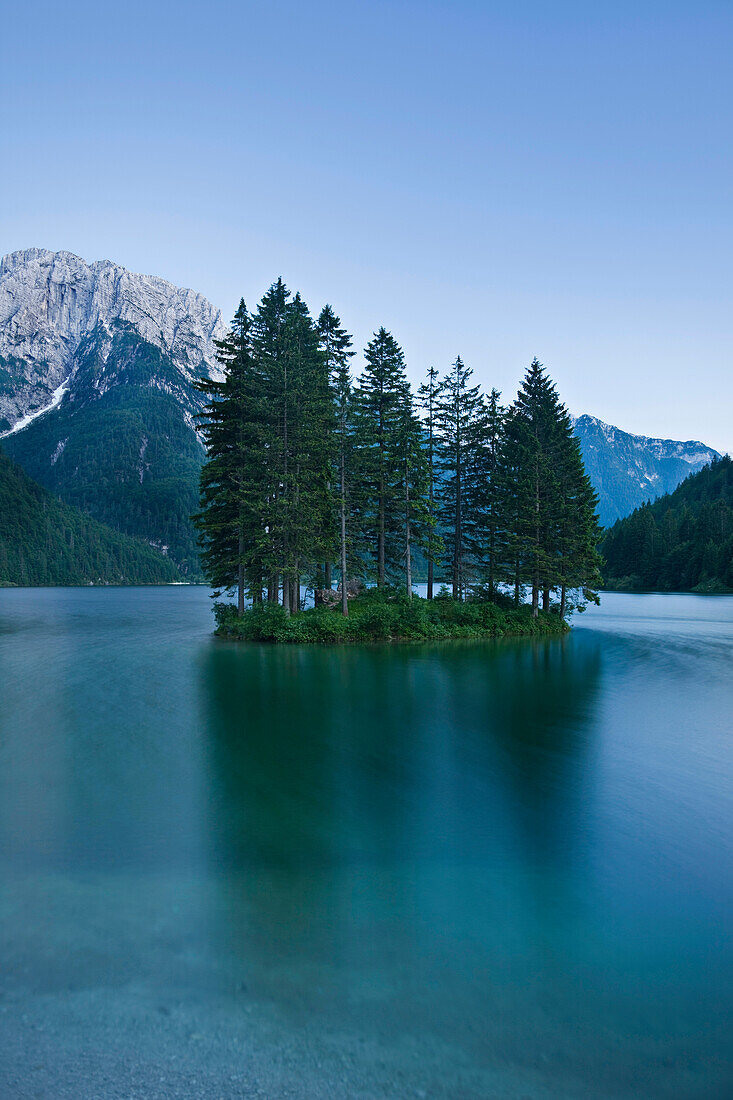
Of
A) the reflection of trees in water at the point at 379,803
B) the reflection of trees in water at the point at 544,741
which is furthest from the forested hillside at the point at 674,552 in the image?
the reflection of trees in water at the point at 379,803

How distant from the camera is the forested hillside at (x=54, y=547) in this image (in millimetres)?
162875

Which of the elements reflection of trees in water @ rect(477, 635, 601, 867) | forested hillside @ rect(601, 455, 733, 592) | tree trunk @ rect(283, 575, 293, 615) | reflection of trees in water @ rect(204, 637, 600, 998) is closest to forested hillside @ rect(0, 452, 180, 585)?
forested hillside @ rect(601, 455, 733, 592)

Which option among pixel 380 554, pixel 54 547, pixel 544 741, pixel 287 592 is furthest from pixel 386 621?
pixel 54 547

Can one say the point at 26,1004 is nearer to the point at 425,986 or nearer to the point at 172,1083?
the point at 172,1083

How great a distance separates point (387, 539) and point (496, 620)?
9.38m

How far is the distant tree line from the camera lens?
3616cm

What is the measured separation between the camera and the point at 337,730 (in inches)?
647

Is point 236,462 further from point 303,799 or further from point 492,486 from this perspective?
point 303,799

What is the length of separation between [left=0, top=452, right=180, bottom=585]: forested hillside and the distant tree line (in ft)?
457

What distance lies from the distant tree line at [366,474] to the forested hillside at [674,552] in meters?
71.2

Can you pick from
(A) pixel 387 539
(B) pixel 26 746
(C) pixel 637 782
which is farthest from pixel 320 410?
(C) pixel 637 782

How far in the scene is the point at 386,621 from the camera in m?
36.5

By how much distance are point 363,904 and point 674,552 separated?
121 meters

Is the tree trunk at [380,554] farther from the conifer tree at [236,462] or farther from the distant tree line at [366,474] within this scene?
the conifer tree at [236,462]
